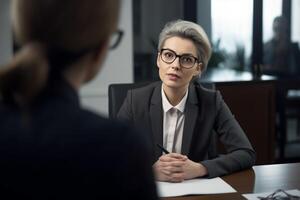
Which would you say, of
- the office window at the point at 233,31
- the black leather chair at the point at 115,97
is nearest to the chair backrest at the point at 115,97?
the black leather chair at the point at 115,97

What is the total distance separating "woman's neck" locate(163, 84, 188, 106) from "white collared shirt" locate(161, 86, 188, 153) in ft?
0.05

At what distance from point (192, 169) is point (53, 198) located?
1.05 m

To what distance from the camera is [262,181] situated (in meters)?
1.66

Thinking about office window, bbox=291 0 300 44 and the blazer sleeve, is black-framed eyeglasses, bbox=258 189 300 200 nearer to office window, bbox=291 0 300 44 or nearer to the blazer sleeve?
the blazer sleeve

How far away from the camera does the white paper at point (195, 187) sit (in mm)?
1519

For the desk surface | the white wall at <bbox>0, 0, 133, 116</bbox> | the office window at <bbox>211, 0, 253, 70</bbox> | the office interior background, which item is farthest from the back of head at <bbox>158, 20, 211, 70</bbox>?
the office window at <bbox>211, 0, 253, 70</bbox>

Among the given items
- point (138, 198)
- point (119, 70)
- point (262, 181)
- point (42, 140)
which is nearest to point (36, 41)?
point (42, 140)

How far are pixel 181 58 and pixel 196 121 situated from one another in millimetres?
278

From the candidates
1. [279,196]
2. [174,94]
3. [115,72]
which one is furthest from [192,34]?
[115,72]

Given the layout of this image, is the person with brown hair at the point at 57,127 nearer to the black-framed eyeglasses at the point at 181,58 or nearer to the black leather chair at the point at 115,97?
the black-framed eyeglasses at the point at 181,58

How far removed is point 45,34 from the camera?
2.21 ft

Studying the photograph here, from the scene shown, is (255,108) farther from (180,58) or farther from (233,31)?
(180,58)

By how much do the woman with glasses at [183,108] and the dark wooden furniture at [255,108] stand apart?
1600 millimetres

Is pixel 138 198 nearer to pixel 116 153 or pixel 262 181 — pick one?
pixel 116 153
